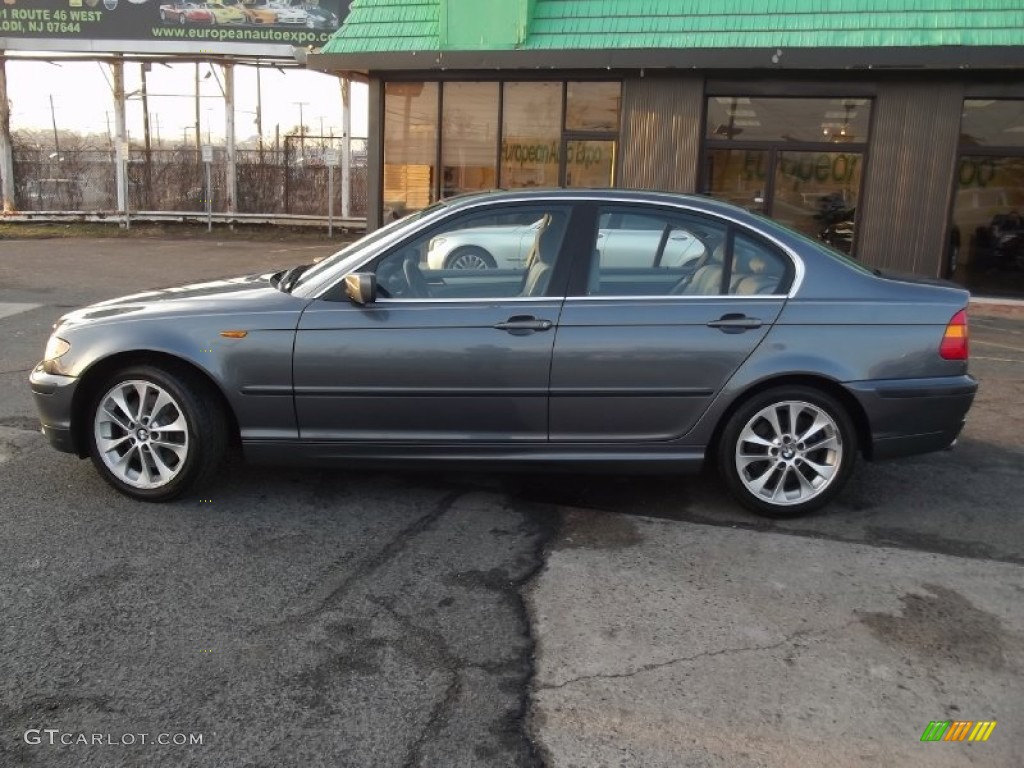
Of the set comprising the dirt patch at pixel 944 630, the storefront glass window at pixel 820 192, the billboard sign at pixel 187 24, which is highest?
the billboard sign at pixel 187 24

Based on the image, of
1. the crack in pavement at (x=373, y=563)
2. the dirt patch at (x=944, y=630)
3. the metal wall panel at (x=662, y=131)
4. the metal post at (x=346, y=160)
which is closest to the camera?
the dirt patch at (x=944, y=630)

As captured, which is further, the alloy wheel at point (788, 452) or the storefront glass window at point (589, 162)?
the storefront glass window at point (589, 162)

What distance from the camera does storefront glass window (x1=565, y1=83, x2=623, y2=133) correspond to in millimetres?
13664

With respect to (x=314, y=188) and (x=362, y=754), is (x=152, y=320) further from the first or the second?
(x=314, y=188)

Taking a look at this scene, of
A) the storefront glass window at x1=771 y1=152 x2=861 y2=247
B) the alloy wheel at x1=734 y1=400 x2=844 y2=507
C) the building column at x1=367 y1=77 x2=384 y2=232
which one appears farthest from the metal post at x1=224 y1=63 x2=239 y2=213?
the alloy wheel at x1=734 y1=400 x2=844 y2=507

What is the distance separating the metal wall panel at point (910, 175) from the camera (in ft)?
40.8

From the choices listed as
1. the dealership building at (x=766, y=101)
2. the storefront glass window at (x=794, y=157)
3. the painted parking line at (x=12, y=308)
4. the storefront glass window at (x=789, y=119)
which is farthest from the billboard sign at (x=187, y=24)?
the painted parking line at (x=12, y=308)

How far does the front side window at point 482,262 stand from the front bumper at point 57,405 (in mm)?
1671

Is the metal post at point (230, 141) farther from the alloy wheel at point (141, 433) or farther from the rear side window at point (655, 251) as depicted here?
the rear side window at point (655, 251)

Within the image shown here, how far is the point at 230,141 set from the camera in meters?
24.4

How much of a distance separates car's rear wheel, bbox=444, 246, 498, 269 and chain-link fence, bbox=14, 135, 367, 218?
20.4 metres

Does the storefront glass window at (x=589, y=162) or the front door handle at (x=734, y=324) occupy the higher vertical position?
the storefront glass window at (x=589, y=162)

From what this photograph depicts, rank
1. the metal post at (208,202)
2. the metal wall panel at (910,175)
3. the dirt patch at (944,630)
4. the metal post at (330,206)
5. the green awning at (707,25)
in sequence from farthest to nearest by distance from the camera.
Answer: the metal post at (208,202) < the metal post at (330,206) < the metal wall panel at (910,175) < the green awning at (707,25) < the dirt patch at (944,630)

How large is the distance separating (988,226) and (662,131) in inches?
188
